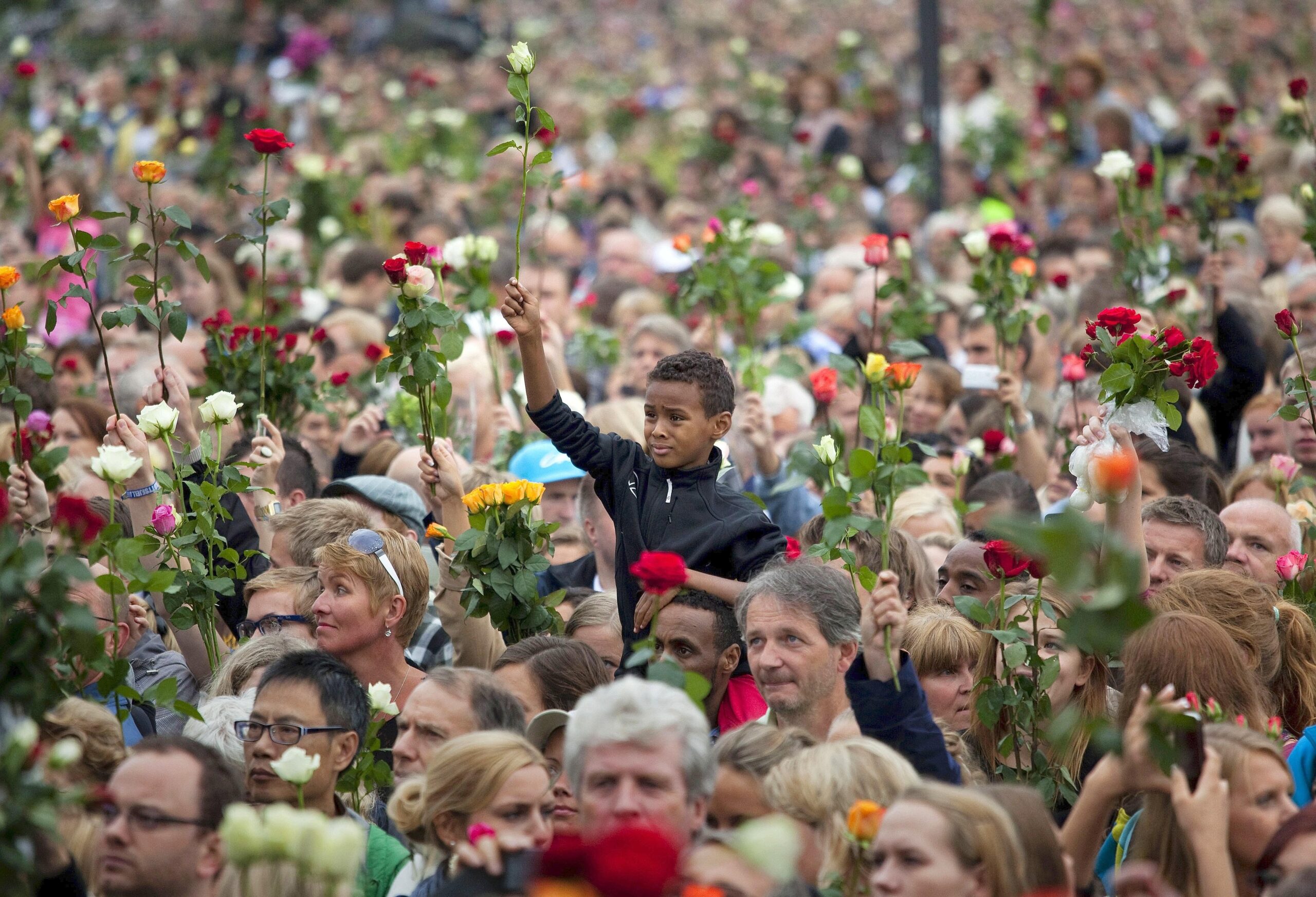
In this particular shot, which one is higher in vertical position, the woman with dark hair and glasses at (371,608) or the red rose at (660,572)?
the red rose at (660,572)

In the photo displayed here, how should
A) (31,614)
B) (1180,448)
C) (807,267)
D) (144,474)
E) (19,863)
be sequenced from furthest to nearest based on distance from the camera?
1. (807,267)
2. (1180,448)
3. (144,474)
4. (31,614)
5. (19,863)

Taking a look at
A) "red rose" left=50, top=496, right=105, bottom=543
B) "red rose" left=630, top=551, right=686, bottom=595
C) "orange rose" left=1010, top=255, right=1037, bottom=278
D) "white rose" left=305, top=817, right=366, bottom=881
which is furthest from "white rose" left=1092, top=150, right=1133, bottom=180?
"white rose" left=305, top=817, right=366, bottom=881

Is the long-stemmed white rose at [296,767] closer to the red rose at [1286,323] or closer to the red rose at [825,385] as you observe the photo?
the red rose at [825,385]

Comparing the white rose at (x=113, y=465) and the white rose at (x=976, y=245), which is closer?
the white rose at (x=113, y=465)

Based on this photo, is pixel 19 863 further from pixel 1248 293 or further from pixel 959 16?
pixel 959 16

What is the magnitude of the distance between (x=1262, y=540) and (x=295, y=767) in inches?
136

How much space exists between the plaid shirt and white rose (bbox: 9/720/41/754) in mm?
2656

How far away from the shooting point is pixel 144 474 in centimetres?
489

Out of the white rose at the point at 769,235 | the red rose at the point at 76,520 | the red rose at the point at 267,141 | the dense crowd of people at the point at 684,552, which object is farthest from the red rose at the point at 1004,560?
the white rose at the point at 769,235

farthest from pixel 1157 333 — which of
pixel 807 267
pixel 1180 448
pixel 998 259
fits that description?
pixel 807 267

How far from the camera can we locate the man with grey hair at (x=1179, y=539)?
5.05 metres

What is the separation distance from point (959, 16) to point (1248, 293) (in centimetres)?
1445

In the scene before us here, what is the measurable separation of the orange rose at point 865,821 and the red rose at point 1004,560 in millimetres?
1067

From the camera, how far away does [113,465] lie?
160 inches
